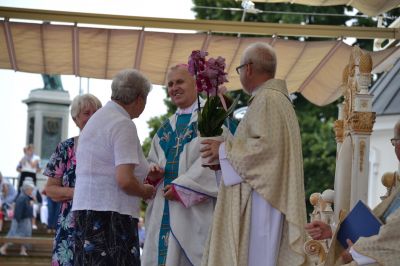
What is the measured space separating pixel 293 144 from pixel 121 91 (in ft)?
3.97

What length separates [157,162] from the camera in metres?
8.55

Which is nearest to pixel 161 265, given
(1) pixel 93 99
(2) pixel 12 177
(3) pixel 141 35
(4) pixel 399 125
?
(1) pixel 93 99

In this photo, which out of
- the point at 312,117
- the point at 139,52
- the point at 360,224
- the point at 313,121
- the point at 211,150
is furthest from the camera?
the point at 312,117

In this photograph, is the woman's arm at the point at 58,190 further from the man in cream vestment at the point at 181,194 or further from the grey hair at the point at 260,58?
the grey hair at the point at 260,58

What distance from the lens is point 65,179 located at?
8398 millimetres

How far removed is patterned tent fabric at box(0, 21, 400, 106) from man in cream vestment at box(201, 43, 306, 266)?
5.26 meters

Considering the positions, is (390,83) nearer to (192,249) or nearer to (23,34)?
(23,34)

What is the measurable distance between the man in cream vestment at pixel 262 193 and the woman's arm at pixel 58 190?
143 cm

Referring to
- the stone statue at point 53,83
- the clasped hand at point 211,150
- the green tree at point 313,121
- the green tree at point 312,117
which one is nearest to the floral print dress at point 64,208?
the clasped hand at point 211,150

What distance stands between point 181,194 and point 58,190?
0.93 metres

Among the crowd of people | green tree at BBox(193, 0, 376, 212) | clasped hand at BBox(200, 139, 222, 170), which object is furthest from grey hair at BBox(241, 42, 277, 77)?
green tree at BBox(193, 0, 376, 212)

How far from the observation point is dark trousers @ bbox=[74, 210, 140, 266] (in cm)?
725

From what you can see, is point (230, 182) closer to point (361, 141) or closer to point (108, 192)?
point (108, 192)

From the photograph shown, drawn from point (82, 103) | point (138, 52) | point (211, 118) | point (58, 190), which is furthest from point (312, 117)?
point (211, 118)
